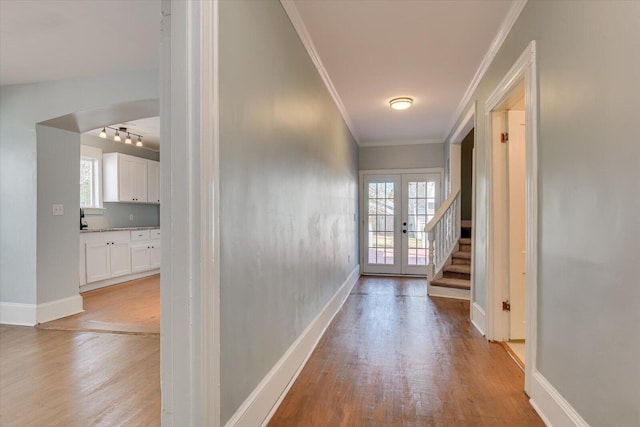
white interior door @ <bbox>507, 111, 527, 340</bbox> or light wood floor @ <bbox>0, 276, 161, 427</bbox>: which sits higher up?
white interior door @ <bbox>507, 111, 527, 340</bbox>

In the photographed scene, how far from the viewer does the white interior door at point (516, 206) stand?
271 cm

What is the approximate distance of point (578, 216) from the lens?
1.47 metres

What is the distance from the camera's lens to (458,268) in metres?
4.71

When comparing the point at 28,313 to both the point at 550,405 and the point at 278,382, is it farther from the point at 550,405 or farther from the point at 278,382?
the point at 550,405

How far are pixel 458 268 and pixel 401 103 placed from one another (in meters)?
2.46

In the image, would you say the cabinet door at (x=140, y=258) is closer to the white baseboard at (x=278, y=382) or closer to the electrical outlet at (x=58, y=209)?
the electrical outlet at (x=58, y=209)

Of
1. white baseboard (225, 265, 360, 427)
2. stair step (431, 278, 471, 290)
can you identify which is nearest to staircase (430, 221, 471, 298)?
stair step (431, 278, 471, 290)

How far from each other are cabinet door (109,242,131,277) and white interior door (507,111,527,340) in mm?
5232

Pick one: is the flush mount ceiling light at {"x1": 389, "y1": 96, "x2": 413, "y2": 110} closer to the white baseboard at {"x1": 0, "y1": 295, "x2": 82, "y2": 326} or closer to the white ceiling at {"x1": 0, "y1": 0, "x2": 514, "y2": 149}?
the white ceiling at {"x1": 0, "y1": 0, "x2": 514, "y2": 149}

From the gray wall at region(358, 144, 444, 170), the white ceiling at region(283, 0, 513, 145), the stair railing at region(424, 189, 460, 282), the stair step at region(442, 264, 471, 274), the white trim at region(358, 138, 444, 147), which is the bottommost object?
the stair step at region(442, 264, 471, 274)

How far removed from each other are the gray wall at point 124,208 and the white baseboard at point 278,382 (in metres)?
4.64

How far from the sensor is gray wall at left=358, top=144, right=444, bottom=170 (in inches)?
235

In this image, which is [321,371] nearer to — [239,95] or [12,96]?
[239,95]

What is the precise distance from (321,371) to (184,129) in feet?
6.07
